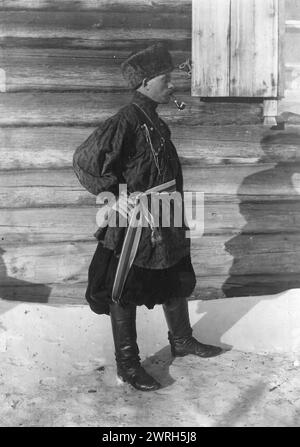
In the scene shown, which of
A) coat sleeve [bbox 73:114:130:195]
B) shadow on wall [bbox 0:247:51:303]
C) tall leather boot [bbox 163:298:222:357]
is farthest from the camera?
shadow on wall [bbox 0:247:51:303]

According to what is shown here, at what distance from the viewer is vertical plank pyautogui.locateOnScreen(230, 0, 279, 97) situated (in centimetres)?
434

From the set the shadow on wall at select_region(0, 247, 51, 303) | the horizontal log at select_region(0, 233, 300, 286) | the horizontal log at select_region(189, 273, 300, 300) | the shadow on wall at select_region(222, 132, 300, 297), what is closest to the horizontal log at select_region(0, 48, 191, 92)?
the horizontal log at select_region(0, 233, 300, 286)

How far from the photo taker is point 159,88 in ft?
11.2

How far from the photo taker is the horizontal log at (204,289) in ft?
15.0

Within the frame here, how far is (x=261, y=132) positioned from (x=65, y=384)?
2.30 meters

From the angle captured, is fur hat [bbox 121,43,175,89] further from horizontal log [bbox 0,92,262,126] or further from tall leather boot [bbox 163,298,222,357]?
tall leather boot [bbox 163,298,222,357]

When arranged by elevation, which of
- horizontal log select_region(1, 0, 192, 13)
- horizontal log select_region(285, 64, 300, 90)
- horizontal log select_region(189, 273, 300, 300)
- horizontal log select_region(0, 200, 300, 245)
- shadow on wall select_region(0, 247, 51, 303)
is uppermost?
horizontal log select_region(1, 0, 192, 13)

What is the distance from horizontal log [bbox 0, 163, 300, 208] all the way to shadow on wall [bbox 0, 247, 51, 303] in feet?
1.81

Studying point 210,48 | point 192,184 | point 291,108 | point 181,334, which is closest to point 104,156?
point 181,334

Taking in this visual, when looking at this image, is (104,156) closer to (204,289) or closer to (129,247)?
(129,247)

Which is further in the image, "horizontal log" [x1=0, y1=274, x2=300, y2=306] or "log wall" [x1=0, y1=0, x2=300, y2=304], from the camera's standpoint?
"horizontal log" [x1=0, y1=274, x2=300, y2=306]

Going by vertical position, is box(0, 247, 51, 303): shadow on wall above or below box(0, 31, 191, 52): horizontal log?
below

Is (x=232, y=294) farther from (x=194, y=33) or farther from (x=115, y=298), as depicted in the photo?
(x=194, y=33)

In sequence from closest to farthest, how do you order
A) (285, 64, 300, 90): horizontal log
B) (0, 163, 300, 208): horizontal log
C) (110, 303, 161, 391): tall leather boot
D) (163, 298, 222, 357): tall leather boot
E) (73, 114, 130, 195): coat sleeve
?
(73, 114, 130, 195): coat sleeve < (110, 303, 161, 391): tall leather boot < (163, 298, 222, 357): tall leather boot < (0, 163, 300, 208): horizontal log < (285, 64, 300, 90): horizontal log
